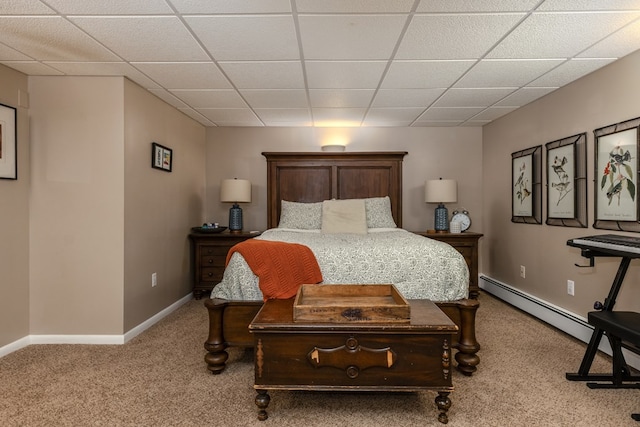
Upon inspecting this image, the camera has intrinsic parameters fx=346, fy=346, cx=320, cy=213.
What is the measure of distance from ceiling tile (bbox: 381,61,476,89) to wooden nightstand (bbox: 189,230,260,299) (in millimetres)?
2341

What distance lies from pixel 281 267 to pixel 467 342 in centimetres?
131

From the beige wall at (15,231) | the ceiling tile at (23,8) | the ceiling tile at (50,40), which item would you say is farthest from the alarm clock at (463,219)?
the beige wall at (15,231)

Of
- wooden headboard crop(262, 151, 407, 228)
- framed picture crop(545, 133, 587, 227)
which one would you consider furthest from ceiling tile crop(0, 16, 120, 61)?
framed picture crop(545, 133, 587, 227)

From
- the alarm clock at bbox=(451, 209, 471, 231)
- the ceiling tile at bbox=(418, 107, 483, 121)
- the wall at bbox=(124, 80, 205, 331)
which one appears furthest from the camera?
the alarm clock at bbox=(451, 209, 471, 231)

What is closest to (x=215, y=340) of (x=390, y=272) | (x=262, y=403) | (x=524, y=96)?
(x=262, y=403)

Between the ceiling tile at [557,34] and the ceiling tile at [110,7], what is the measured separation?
6.93 ft

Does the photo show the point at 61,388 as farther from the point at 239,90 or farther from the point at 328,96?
the point at 328,96

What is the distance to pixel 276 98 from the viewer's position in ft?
11.4

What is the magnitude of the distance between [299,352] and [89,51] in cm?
248

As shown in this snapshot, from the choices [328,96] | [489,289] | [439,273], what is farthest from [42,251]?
[489,289]

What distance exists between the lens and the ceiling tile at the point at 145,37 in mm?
2039

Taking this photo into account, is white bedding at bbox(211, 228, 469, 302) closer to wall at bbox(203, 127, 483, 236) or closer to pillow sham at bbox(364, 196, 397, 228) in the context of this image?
pillow sham at bbox(364, 196, 397, 228)

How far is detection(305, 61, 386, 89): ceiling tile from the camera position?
2.65 metres

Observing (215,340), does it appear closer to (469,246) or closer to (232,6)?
(232,6)
